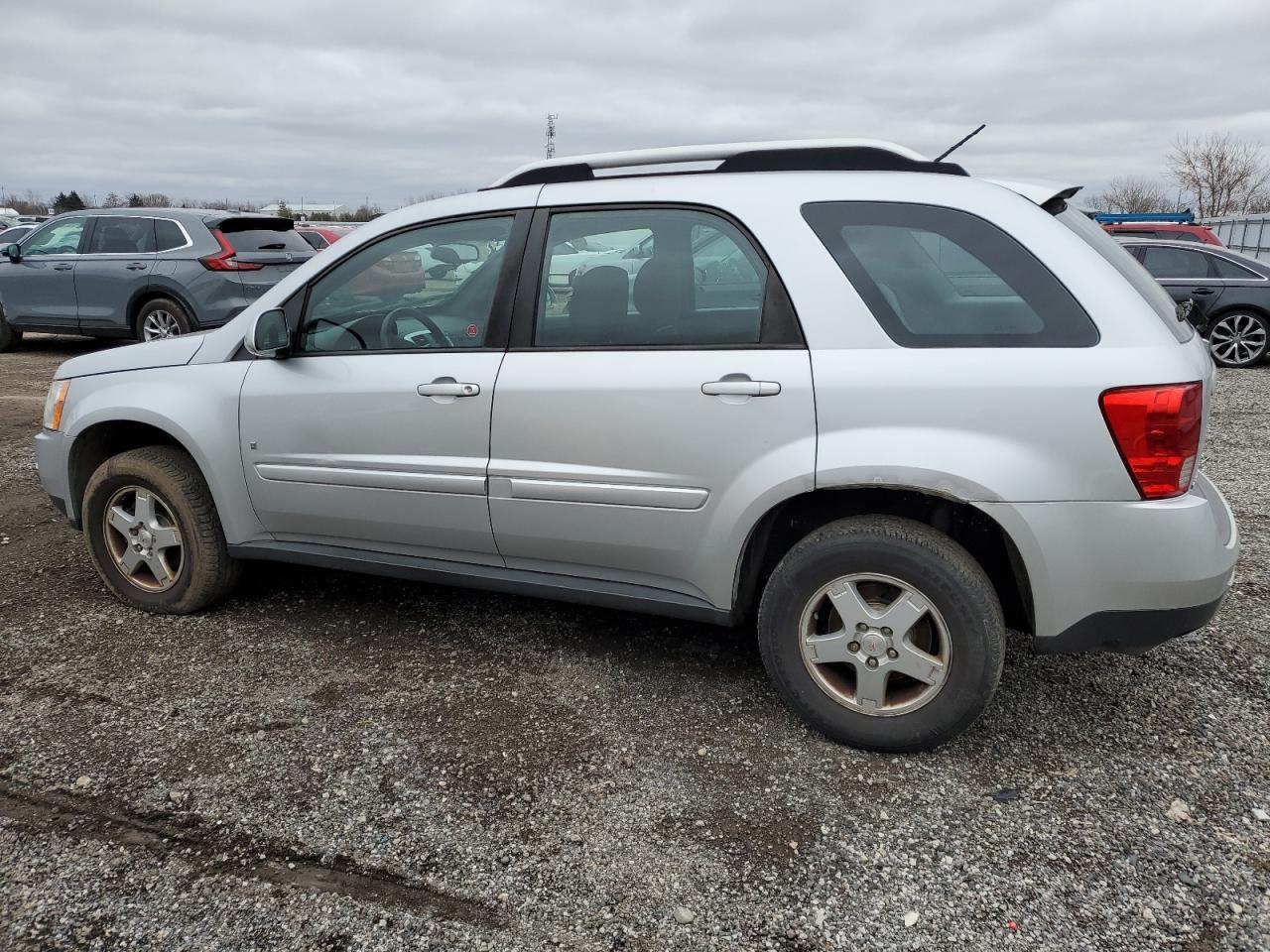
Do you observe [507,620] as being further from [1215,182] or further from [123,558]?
[1215,182]

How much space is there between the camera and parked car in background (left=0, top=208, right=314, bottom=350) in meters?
9.65

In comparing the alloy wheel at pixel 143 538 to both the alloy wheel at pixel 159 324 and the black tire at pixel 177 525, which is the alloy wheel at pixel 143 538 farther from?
the alloy wheel at pixel 159 324

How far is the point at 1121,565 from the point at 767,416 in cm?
104

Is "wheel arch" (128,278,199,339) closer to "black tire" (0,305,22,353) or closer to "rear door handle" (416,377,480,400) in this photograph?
"black tire" (0,305,22,353)

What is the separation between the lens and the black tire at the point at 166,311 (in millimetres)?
9773

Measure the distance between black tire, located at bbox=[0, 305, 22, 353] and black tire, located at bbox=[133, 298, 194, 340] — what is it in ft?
8.80

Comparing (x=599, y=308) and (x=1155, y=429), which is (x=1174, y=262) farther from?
(x=599, y=308)

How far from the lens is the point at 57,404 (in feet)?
13.4

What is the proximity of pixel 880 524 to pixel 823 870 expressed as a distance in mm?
958

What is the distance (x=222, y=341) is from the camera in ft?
12.3

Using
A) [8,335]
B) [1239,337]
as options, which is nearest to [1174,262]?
[1239,337]

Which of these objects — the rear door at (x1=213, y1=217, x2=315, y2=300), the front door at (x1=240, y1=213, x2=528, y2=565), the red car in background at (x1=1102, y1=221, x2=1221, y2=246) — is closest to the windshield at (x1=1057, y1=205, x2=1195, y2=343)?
the front door at (x1=240, y1=213, x2=528, y2=565)

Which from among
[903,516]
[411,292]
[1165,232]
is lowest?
[903,516]

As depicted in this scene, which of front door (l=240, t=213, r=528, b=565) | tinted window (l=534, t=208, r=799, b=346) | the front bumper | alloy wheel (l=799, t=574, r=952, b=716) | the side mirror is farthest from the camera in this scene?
the front bumper
